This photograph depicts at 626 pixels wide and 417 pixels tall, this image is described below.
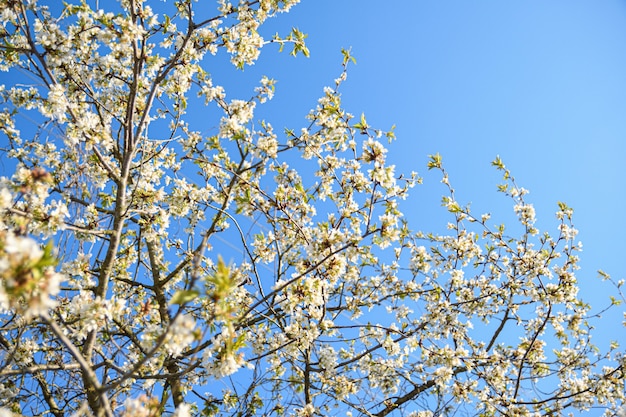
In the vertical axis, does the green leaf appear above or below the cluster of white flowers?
below

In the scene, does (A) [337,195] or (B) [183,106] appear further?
(B) [183,106]

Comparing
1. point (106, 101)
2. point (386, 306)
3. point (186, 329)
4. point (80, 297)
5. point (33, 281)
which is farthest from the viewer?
point (386, 306)

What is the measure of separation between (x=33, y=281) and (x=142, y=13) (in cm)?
322

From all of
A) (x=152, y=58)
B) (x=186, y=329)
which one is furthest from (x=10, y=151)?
(x=186, y=329)

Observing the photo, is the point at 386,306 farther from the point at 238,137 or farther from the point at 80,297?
the point at 80,297

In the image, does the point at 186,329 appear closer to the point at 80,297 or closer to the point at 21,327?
the point at 80,297

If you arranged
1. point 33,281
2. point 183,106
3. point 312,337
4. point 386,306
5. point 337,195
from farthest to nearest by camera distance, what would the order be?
point 386,306
point 183,106
point 337,195
point 312,337
point 33,281

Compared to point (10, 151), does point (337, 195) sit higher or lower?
lower

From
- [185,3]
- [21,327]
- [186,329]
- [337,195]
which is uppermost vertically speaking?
[185,3]

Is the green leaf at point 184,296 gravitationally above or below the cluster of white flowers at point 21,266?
below

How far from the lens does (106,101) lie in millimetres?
4539

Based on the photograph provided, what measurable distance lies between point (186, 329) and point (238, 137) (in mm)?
2478

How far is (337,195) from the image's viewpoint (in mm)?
4137

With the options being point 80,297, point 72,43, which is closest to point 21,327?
point 80,297
